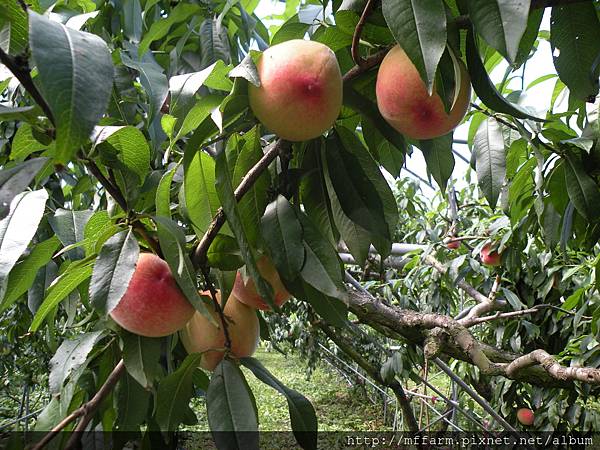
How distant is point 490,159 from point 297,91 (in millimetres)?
352

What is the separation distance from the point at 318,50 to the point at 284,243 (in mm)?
175

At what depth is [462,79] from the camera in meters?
0.43

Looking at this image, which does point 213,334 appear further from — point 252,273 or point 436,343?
point 436,343

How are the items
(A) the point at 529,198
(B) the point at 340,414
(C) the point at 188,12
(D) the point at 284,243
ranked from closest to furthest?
(D) the point at 284,243, (A) the point at 529,198, (C) the point at 188,12, (B) the point at 340,414

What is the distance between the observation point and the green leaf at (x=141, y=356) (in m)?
0.48

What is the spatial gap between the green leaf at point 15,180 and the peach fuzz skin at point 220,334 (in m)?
0.21

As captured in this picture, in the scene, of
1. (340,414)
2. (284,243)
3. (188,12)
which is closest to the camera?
(284,243)

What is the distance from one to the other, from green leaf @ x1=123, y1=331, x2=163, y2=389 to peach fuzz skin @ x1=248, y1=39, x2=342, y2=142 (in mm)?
247

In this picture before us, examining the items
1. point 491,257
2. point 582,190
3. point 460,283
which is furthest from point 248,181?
point 460,283

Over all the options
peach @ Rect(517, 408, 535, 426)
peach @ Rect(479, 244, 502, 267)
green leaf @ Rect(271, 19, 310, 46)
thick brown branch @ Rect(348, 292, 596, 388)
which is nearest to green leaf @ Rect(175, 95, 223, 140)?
green leaf @ Rect(271, 19, 310, 46)

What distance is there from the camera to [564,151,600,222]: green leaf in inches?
25.5

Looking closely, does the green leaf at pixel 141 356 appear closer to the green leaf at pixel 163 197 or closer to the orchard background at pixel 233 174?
the orchard background at pixel 233 174

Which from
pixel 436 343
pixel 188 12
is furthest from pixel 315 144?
pixel 188 12

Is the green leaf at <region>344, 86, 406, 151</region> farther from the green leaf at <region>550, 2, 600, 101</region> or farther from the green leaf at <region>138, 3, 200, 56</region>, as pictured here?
the green leaf at <region>138, 3, 200, 56</region>
